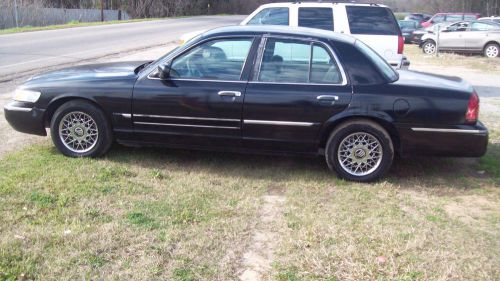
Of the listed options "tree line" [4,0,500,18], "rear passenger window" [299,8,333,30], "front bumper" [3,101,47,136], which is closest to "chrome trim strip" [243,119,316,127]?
"front bumper" [3,101,47,136]

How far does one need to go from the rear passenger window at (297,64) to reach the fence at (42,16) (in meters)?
28.7

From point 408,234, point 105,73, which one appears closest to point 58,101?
point 105,73

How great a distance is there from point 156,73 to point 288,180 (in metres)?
1.77

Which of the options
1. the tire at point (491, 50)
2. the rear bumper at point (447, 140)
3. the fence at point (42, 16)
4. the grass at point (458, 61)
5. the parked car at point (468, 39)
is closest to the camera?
the rear bumper at point (447, 140)

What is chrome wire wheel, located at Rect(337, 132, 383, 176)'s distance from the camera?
523 cm

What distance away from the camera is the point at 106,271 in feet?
11.1

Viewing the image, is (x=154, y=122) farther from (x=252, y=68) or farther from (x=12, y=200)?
(x=12, y=200)

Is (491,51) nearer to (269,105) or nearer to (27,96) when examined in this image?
(269,105)

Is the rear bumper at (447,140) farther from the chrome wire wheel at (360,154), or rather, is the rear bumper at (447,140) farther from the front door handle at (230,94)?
the front door handle at (230,94)

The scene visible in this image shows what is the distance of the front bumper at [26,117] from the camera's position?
5.58m

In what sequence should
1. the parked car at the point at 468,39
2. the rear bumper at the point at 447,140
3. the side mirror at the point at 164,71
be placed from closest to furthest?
1. the rear bumper at the point at 447,140
2. the side mirror at the point at 164,71
3. the parked car at the point at 468,39

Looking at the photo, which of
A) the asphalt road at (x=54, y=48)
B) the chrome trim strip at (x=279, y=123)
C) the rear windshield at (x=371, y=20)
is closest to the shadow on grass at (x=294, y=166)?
the chrome trim strip at (x=279, y=123)

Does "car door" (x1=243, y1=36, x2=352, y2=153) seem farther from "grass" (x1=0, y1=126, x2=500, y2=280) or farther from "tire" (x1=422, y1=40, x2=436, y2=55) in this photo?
"tire" (x1=422, y1=40, x2=436, y2=55)

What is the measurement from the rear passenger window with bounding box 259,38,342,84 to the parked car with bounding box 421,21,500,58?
56.6 ft
